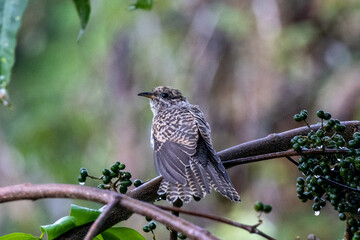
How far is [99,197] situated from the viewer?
1624 millimetres

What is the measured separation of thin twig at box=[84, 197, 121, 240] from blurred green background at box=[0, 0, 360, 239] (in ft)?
21.0

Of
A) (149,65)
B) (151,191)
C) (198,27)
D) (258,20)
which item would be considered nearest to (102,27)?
(149,65)

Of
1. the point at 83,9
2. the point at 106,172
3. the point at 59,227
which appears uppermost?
the point at 83,9

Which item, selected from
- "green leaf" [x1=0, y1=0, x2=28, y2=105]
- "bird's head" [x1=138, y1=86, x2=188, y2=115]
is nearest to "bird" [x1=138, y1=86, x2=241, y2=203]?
"bird's head" [x1=138, y1=86, x2=188, y2=115]

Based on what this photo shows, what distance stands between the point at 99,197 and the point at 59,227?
519mm

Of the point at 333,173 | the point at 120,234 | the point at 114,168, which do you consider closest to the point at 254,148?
the point at 333,173

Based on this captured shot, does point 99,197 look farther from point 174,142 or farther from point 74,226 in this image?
point 174,142

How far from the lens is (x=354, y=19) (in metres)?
8.79

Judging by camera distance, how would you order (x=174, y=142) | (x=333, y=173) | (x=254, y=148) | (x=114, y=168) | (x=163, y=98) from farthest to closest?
(x=163, y=98) < (x=174, y=142) < (x=254, y=148) < (x=114, y=168) < (x=333, y=173)

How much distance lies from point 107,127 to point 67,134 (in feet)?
2.89

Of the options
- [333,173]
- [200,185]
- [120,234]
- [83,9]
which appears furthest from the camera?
[200,185]

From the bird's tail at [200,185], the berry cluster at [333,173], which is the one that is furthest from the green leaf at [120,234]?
the berry cluster at [333,173]

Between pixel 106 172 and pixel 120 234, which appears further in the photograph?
pixel 106 172

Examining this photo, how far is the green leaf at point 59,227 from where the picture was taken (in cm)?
203
